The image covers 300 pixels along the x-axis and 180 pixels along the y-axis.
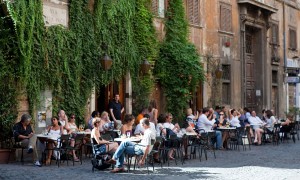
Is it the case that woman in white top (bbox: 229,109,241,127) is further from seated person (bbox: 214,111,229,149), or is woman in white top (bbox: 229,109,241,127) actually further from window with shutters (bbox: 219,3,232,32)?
window with shutters (bbox: 219,3,232,32)

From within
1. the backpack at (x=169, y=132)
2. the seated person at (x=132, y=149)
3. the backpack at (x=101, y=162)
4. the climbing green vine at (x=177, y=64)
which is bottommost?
the backpack at (x=101, y=162)

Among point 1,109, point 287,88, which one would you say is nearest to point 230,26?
point 287,88

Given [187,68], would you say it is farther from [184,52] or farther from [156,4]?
[156,4]

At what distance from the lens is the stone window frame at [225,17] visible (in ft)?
87.0

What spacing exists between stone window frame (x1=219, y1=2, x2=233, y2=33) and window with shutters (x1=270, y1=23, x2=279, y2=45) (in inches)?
222

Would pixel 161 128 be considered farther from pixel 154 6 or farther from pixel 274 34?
pixel 274 34

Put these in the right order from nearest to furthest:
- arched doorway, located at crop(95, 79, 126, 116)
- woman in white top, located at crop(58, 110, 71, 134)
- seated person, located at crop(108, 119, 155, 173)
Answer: seated person, located at crop(108, 119, 155, 173) < woman in white top, located at crop(58, 110, 71, 134) < arched doorway, located at crop(95, 79, 126, 116)

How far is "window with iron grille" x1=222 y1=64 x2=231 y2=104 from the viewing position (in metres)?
26.8

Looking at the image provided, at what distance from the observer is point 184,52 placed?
890 inches

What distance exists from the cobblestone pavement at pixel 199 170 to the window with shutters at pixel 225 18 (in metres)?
10.1

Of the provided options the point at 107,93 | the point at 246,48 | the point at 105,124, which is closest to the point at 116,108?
the point at 107,93

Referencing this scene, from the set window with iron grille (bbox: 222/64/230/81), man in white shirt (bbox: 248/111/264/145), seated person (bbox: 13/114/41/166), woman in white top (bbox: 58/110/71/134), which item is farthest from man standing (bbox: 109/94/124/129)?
window with iron grille (bbox: 222/64/230/81)

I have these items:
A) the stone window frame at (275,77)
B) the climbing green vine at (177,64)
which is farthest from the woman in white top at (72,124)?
the stone window frame at (275,77)

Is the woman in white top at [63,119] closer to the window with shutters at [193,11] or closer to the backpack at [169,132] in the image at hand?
the backpack at [169,132]
